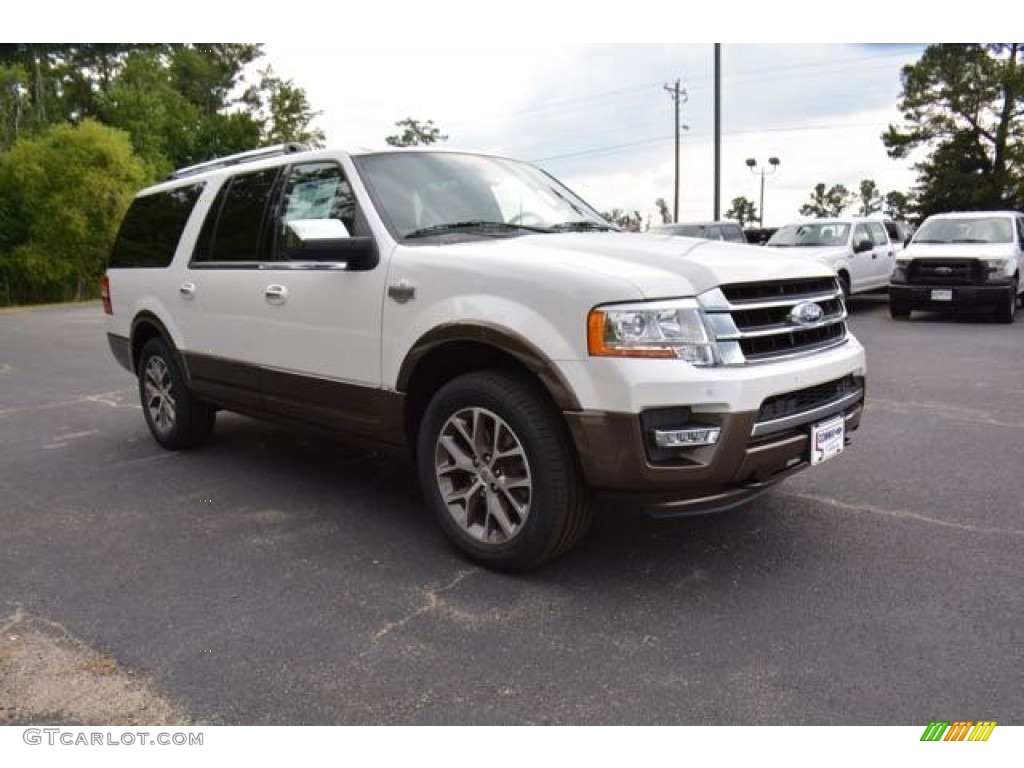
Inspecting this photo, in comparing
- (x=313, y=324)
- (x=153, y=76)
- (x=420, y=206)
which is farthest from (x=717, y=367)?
(x=153, y=76)

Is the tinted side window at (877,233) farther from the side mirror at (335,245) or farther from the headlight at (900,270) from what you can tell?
the side mirror at (335,245)

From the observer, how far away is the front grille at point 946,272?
1243 cm

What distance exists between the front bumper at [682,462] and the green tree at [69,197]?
31272 millimetres

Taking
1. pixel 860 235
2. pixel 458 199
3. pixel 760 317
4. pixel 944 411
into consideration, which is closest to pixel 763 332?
pixel 760 317

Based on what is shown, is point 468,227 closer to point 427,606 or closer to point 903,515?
point 427,606

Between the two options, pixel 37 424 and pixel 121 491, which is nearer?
pixel 121 491

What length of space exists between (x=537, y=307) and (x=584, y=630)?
125 centimetres

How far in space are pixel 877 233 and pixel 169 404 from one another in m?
14.4

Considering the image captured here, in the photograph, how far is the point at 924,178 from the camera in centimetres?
4031

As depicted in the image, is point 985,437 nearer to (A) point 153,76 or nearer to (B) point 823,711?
(B) point 823,711

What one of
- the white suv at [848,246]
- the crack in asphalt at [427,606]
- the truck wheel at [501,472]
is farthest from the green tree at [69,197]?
the crack in asphalt at [427,606]

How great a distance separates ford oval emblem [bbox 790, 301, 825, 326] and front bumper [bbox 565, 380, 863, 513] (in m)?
0.49

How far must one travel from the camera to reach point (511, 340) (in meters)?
3.24
